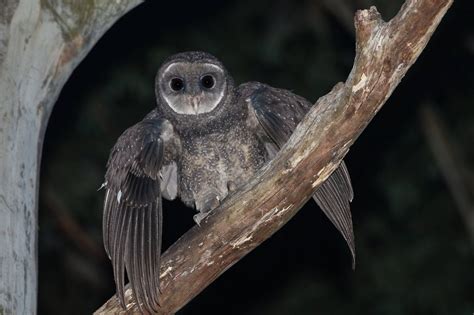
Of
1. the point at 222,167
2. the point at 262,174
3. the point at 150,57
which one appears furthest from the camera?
the point at 150,57

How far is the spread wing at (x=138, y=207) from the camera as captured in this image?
194 inches

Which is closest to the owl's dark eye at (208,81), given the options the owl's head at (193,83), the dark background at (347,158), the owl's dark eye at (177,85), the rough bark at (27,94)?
the owl's head at (193,83)

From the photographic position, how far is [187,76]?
602 centimetres

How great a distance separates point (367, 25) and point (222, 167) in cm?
164

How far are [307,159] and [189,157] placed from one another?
4.15 ft

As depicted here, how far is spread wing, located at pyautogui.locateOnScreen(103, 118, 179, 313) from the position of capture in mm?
4922

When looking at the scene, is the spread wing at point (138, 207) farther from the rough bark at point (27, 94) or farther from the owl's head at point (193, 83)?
the rough bark at point (27, 94)

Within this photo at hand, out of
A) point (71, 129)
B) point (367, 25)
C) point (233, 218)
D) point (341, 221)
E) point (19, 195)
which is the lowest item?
point (341, 221)

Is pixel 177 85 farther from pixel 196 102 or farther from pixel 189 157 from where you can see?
pixel 189 157

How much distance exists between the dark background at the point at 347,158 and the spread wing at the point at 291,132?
2.93 meters

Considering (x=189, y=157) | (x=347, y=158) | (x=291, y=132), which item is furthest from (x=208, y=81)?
(x=347, y=158)

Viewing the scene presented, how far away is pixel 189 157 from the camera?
18.9ft

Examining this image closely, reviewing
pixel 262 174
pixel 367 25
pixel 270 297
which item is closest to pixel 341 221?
pixel 262 174

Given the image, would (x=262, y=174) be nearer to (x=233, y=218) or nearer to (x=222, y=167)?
(x=233, y=218)
